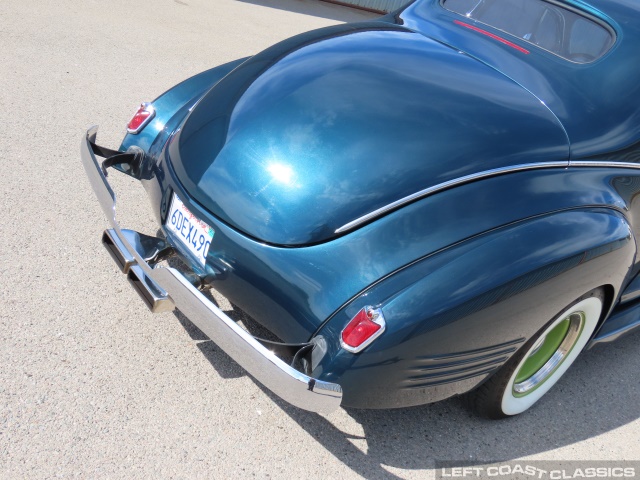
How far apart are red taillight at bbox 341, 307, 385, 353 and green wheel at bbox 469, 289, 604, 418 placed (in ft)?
2.20

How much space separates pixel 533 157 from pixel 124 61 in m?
4.22

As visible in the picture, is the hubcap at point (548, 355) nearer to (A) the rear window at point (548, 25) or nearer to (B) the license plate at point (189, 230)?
(A) the rear window at point (548, 25)

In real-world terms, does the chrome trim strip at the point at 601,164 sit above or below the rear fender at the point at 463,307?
above

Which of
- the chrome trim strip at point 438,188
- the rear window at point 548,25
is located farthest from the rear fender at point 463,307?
the rear window at point 548,25

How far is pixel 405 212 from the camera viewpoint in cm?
241

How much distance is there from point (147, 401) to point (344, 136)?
4.14 feet

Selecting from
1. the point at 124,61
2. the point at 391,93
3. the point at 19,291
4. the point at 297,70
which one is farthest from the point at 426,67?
the point at 124,61

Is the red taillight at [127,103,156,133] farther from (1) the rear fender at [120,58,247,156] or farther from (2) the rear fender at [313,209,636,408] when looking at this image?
(2) the rear fender at [313,209,636,408]

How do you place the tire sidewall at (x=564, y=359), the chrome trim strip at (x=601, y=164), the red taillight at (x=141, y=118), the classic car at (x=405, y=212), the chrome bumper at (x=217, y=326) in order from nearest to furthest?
the chrome bumper at (x=217, y=326) → the classic car at (x=405, y=212) → the tire sidewall at (x=564, y=359) → the chrome trim strip at (x=601, y=164) → the red taillight at (x=141, y=118)

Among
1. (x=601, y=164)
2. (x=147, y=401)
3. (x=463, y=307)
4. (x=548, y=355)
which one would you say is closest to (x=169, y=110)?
(x=147, y=401)

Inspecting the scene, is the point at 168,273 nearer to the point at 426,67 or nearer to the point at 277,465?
the point at 277,465

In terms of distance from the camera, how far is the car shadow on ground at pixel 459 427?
2639mm

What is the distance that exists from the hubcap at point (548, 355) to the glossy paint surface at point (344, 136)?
28.0 inches

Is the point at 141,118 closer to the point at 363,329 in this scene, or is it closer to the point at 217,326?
the point at 217,326
